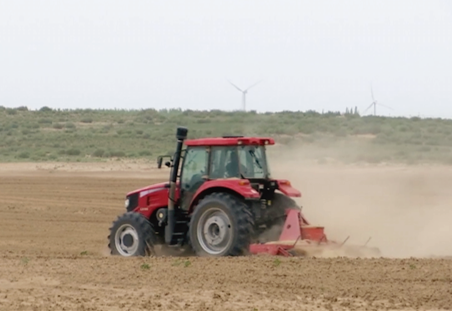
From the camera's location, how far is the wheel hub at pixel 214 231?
14211 millimetres

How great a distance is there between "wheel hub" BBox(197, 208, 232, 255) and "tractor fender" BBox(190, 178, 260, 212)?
0.35m

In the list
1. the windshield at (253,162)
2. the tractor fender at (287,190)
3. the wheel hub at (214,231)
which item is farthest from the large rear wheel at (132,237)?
the tractor fender at (287,190)

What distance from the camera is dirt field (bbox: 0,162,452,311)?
35.5ft

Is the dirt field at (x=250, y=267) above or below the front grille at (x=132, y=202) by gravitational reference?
below

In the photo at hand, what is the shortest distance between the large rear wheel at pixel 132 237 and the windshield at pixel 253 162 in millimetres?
1740

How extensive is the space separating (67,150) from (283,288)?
110 ft

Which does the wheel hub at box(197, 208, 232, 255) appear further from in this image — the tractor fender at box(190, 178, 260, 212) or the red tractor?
the tractor fender at box(190, 178, 260, 212)

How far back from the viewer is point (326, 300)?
10.8m

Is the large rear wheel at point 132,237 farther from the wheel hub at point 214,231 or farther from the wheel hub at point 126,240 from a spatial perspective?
the wheel hub at point 214,231

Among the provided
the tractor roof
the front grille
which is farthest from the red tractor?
the front grille

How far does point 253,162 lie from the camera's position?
14.8 meters

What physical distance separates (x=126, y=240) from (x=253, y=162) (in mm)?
2335

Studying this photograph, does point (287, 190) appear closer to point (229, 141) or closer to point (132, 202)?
point (229, 141)

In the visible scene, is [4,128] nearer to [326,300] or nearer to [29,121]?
[29,121]
